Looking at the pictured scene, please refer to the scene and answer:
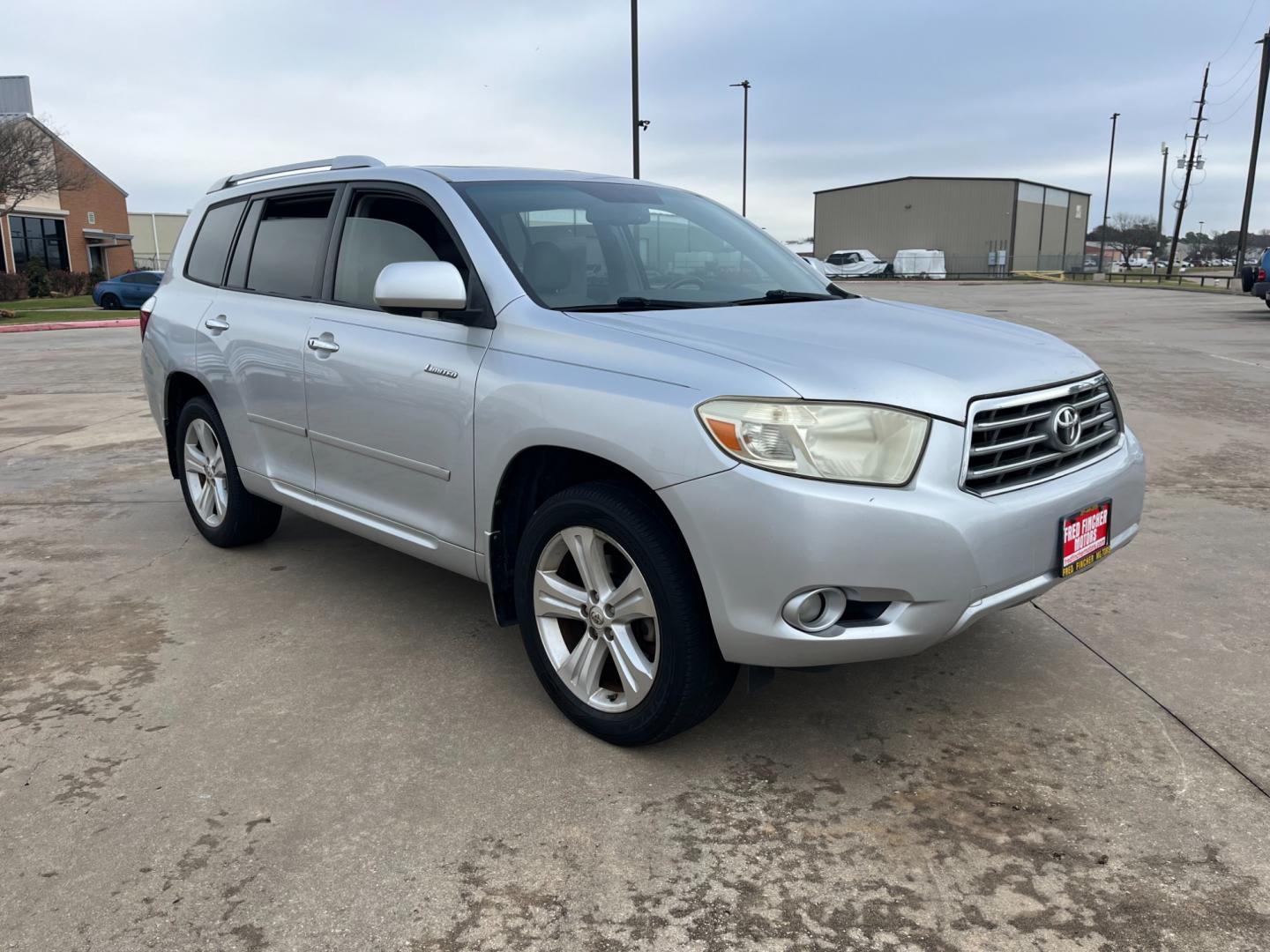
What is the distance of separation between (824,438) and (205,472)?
3690mm

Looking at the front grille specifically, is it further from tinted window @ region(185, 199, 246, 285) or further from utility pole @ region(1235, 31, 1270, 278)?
utility pole @ region(1235, 31, 1270, 278)

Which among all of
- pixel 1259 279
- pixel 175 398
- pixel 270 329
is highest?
pixel 270 329

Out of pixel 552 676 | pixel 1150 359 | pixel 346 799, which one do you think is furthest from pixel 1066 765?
pixel 1150 359

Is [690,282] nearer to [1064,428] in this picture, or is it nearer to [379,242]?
[379,242]

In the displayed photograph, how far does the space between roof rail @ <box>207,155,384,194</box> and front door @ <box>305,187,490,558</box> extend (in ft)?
0.60

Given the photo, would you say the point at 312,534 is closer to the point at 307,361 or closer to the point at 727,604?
the point at 307,361

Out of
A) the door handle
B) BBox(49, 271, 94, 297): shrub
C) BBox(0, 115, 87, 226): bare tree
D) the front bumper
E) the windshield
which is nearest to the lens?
the front bumper

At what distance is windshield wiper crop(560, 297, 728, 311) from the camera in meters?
3.35

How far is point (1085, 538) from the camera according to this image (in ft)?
9.95

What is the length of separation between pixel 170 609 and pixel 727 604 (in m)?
2.80

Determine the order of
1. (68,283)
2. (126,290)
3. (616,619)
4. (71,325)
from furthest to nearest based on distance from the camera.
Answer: (68,283) → (126,290) → (71,325) → (616,619)

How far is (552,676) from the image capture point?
128 inches

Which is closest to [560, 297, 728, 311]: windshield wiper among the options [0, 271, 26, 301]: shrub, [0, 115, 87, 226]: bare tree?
[0, 115, 87, 226]: bare tree

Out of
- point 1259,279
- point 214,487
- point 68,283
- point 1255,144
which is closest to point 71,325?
point 68,283
